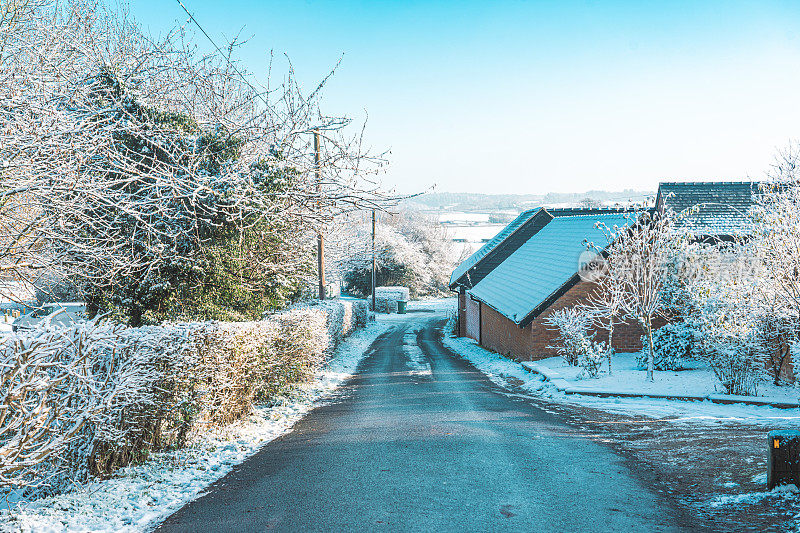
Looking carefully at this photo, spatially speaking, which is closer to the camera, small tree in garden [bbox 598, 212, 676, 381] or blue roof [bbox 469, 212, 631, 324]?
small tree in garden [bbox 598, 212, 676, 381]

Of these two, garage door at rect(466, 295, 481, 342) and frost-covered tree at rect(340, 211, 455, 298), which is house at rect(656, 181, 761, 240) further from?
frost-covered tree at rect(340, 211, 455, 298)

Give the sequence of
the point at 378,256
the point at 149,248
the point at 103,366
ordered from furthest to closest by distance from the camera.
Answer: the point at 378,256 → the point at 149,248 → the point at 103,366

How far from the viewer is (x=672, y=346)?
15.5 metres

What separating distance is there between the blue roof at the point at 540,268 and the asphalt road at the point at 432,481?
366 inches

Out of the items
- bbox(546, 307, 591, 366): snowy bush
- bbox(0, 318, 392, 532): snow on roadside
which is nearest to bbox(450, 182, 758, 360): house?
bbox(546, 307, 591, 366): snowy bush

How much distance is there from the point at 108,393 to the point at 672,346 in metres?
14.5

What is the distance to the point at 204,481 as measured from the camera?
21.8 ft

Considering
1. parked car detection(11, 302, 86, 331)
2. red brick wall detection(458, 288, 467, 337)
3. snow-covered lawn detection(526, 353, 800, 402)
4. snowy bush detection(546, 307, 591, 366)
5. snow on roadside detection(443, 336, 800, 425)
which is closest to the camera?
parked car detection(11, 302, 86, 331)

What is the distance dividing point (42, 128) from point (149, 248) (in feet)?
15.6

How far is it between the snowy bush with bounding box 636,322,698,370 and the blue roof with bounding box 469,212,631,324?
11.8 ft

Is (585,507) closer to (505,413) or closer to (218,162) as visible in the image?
(505,413)

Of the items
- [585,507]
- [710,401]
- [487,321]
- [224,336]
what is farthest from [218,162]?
[487,321]

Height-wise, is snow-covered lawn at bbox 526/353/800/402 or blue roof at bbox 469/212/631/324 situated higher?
blue roof at bbox 469/212/631/324

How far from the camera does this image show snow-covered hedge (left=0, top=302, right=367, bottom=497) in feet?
16.1
